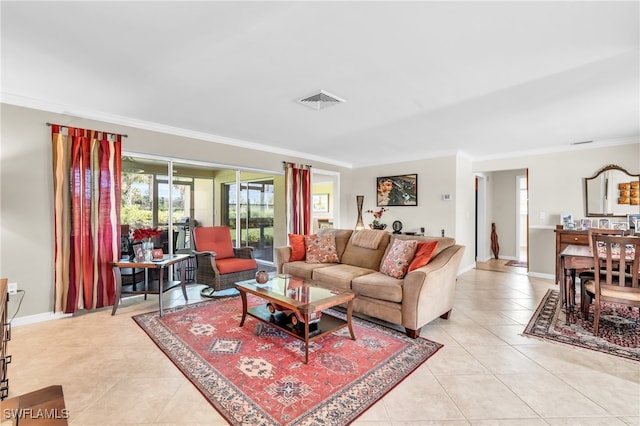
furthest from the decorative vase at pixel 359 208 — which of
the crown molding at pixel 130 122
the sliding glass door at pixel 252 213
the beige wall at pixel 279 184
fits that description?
the sliding glass door at pixel 252 213

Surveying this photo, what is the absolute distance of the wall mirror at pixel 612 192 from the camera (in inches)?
183

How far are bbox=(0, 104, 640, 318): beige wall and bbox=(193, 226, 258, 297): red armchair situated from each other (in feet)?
3.99

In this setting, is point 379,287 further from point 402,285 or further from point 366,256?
point 366,256

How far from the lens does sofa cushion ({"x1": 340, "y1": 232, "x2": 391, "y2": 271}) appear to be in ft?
12.7

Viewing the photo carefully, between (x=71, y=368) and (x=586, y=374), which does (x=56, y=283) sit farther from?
(x=586, y=374)

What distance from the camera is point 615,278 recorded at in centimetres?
303

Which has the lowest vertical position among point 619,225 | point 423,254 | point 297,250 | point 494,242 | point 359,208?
point 494,242

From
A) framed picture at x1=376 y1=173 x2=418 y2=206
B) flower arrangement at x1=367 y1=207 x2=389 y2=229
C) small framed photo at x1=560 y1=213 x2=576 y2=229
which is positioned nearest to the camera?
small framed photo at x1=560 y1=213 x2=576 y2=229

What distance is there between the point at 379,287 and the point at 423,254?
A: 23.4 inches

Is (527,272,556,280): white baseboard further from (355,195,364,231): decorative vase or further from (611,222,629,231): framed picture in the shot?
(355,195,364,231): decorative vase

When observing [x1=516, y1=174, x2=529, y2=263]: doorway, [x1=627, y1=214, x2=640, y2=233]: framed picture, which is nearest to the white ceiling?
[x1=627, y1=214, x2=640, y2=233]: framed picture

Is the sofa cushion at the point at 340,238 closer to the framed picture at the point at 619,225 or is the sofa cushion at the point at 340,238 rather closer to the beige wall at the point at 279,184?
the beige wall at the point at 279,184

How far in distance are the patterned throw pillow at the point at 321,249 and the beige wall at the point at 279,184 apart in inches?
67.7

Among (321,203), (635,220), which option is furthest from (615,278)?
(321,203)
